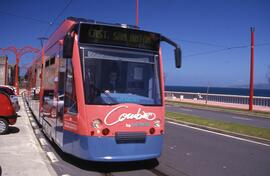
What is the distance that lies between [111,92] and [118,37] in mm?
1201

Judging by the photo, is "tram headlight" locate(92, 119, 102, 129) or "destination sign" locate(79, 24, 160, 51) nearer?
"tram headlight" locate(92, 119, 102, 129)

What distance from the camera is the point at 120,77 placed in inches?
296

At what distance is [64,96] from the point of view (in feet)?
26.0

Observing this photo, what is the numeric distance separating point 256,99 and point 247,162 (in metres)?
27.4

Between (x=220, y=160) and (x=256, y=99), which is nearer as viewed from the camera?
(x=220, y=160)

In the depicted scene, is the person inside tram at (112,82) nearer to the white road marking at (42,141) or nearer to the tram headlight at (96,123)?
the tram headlight at (96,123)

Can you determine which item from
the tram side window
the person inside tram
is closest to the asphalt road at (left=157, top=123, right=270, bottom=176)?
the person inside tram

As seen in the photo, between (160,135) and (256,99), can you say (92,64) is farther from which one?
(256,99)

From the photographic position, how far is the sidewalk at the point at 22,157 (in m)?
6.89

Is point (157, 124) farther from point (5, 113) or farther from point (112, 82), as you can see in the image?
point (5, 113)

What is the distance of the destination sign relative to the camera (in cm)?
733

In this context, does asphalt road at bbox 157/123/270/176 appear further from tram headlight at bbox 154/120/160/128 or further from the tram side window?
the tram side window

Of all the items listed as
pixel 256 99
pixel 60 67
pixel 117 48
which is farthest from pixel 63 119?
pixel 256 99

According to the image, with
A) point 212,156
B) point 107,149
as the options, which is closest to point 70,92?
point 107,149
